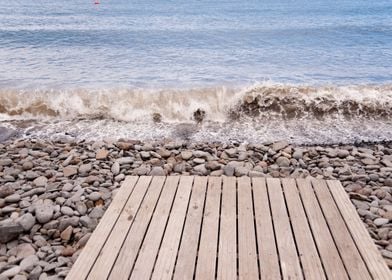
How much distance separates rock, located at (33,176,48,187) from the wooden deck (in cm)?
137

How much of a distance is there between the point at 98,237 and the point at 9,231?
3.59ft

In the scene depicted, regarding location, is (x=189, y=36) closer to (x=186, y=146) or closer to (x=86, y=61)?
(x=86, y=61)

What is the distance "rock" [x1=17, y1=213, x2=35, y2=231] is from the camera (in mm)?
3411

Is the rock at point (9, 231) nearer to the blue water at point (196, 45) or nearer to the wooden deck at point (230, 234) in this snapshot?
the wooden deck at point (230, 234)

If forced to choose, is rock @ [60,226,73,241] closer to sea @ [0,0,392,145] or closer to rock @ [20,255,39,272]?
rock @ [20,255,39,272]

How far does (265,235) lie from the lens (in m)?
2.73

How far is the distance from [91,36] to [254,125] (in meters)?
12.0

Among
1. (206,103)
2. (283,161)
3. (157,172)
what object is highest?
(157,172)

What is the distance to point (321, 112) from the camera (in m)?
7.34

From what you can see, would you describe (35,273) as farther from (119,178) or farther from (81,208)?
(119,178)

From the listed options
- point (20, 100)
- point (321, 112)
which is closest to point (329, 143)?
point (321, 112)

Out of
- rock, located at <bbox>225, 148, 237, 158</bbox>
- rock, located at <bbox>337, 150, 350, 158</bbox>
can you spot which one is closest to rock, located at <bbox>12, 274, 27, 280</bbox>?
rock, located at <bbox>225, 148, 237, 158</bbox>

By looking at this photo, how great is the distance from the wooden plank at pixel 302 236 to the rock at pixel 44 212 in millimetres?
2206

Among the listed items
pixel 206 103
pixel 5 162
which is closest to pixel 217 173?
pixel 5 162
